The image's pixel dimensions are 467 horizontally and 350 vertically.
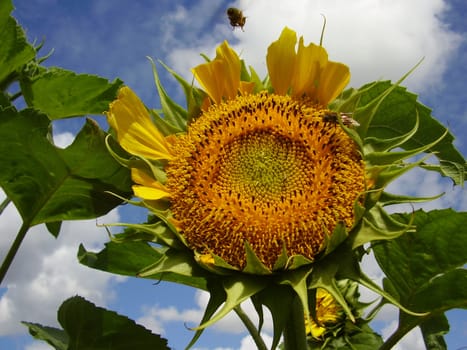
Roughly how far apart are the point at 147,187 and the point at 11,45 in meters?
1.22

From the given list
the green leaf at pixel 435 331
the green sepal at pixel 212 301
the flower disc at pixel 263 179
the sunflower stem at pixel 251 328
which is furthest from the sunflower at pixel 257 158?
the green leaf at pixel 435 331

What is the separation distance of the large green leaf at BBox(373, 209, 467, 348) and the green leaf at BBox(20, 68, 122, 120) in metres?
1.66

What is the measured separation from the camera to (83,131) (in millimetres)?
3135

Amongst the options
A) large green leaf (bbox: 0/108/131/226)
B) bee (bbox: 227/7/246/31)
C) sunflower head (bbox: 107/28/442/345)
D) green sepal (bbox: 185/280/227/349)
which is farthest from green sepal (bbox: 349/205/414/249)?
bee (bbox: 227/7/246/31)

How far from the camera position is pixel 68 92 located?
3734mm

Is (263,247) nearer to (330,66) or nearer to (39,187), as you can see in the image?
(330,66)

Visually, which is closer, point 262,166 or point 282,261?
point 282,261

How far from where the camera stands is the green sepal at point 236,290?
2.54 m

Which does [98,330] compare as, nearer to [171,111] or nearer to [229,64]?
[171,111]

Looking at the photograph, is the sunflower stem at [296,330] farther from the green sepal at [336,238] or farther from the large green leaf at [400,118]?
the large green leaf at [400,118]

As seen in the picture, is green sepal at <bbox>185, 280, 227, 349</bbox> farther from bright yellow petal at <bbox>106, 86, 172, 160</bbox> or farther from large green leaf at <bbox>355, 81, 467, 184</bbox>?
large green leaf at <bbox>355, 81, 467, 184</bbox>

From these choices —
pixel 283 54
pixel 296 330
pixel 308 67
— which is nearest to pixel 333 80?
pixel 308 67

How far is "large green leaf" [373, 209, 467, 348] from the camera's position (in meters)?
3.10

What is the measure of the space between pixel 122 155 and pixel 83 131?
0.23 m
